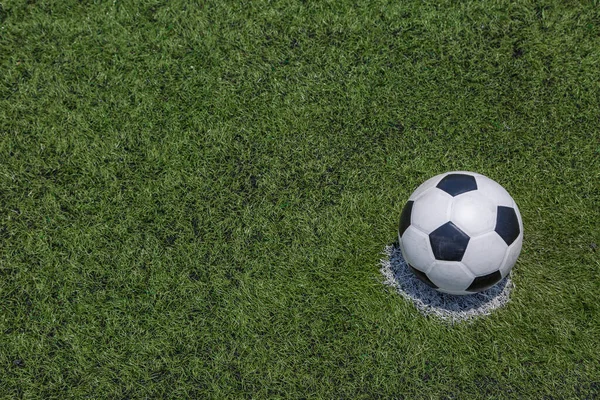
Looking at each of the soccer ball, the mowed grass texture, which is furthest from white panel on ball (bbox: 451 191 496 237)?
the mowed grass texture

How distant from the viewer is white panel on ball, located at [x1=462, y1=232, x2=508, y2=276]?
318cm

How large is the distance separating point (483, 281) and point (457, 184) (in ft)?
2.03

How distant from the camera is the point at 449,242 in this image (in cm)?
319

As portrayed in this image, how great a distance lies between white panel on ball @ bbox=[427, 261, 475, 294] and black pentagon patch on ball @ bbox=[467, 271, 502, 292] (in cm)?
4

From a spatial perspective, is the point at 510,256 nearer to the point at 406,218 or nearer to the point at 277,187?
the point at 406,218

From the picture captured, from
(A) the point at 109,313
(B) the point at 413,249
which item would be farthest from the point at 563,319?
(A) the point at 109,313

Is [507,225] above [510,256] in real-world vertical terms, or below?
above

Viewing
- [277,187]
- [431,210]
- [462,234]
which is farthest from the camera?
[277,187]

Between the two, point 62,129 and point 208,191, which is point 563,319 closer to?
point 208,191

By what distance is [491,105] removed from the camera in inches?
173

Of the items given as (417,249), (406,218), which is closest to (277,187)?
(406,218)

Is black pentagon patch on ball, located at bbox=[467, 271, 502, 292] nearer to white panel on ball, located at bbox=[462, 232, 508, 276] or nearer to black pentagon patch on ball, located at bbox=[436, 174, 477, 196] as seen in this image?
white panel on ball, located at bbox=[462, 232, 508, 276]

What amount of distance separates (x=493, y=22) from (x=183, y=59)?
272cm

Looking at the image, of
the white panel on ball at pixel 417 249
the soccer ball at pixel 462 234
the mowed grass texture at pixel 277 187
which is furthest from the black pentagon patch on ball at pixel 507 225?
the mowed grass texture at pixel 277 187
